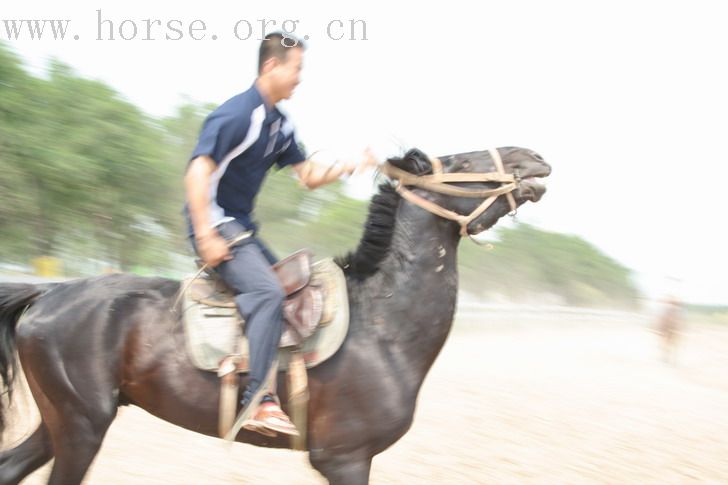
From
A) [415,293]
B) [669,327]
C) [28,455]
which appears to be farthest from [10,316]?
[669,327]

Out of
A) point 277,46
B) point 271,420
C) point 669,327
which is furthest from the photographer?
point 669,327

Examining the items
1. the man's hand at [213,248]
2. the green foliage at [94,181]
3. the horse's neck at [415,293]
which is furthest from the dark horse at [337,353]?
the green foliage at [94,181]

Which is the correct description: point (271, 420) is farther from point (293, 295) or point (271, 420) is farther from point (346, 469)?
point (293, 295)

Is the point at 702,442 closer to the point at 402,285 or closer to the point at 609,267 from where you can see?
A: the point at 402,285

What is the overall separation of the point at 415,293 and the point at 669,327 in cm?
1805

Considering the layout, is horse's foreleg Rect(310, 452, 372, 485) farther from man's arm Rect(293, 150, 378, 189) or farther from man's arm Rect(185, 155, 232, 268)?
man's arm Rect(293, 150, 378, 189)

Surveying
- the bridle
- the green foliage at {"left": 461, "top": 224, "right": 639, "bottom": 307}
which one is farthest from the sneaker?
the green foliage at {"left": 461, "top": 224, "right": 639, "bottom": 307}

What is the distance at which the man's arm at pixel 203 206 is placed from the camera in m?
3.69

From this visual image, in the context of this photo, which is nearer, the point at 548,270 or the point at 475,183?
the point at 475,183

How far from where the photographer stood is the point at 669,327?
65.9 ft

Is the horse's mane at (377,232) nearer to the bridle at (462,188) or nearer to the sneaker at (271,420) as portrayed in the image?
the bridle at (462,188)

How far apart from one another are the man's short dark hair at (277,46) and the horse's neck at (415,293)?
1.03 m

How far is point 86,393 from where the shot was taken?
4004 mm

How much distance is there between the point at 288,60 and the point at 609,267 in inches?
2611
